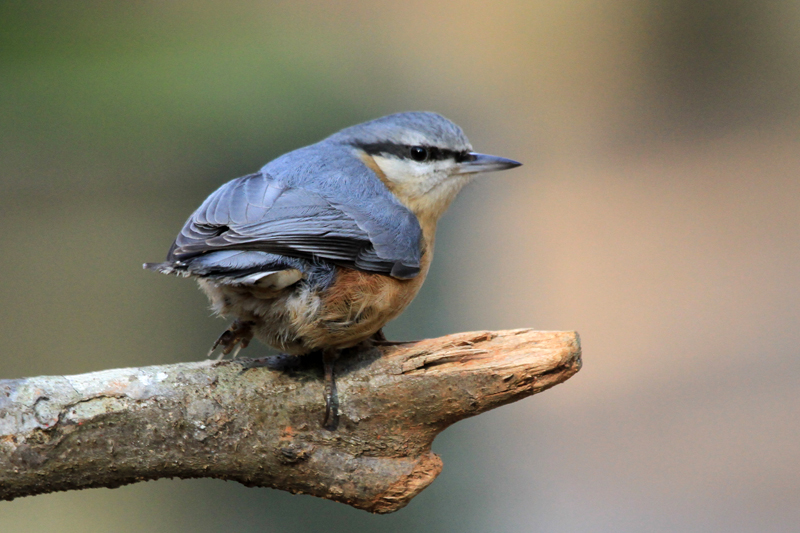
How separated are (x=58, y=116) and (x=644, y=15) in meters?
2.84

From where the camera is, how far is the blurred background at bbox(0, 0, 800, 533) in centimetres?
269

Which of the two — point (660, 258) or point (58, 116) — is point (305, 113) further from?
point (660, 258)

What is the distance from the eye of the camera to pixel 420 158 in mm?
1755

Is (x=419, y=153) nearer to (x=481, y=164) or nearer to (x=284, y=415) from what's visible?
(x=481, y=164)

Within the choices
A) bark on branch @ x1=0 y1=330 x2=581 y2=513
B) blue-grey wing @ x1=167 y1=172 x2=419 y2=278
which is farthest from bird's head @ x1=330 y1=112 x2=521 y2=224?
bark on branch @ x1=0 y1=330 x2=581 y2=513

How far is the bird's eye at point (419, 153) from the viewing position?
1.74m

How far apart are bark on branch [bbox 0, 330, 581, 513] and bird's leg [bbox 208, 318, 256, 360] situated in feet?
0.38

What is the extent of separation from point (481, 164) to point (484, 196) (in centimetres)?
150

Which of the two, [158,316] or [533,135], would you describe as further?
[533,135]

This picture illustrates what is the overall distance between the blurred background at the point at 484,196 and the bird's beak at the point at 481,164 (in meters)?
0.70

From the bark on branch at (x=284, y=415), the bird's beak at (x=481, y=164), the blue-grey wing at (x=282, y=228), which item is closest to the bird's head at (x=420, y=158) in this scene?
the bird's beak at (x=481, y=164)

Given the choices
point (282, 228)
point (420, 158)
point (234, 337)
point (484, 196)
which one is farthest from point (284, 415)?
point (484, 196)

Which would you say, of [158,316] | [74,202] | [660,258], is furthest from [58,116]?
[660,258]

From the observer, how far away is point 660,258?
327cm
